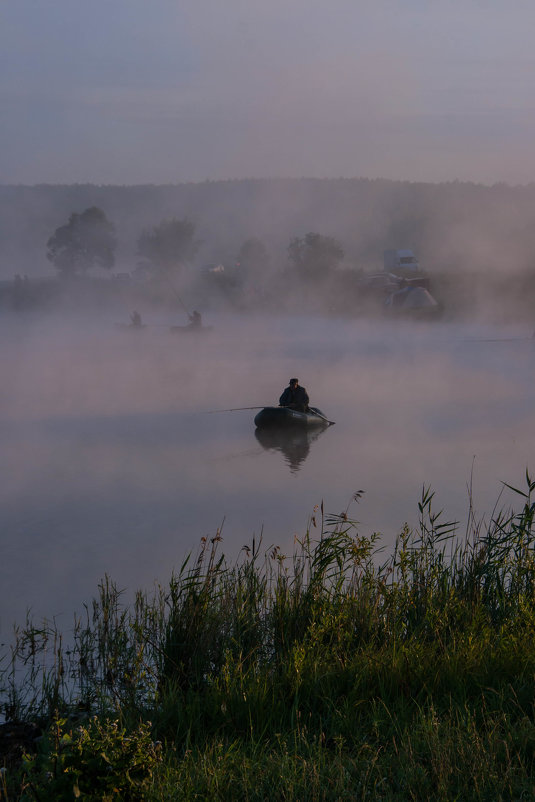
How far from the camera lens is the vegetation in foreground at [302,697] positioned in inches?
177

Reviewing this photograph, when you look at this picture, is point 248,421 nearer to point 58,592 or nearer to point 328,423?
point 328,423

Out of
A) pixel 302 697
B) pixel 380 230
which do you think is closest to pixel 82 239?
pixel 380 230

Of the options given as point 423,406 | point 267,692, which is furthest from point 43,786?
point 423,406

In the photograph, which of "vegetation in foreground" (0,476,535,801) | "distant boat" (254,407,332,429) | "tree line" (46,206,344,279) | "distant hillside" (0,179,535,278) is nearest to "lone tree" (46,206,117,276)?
"tree line" (46,206,344,279)

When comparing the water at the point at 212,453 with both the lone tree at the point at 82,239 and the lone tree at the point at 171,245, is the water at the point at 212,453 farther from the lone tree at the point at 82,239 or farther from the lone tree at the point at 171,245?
the lone tree at the point at 171,245

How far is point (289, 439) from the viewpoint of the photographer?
2252cm

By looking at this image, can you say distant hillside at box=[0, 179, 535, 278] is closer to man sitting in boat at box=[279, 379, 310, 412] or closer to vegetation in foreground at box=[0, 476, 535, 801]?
man sitting in boat at box=[279, 379, 310, 412]


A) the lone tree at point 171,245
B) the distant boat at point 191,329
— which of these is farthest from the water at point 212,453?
the lone tree at point 171,245

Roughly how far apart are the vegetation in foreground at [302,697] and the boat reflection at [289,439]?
42.0 ft

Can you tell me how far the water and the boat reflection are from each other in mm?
112

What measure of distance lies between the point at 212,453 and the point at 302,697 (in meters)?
15.9

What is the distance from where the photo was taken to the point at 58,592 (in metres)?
11.2

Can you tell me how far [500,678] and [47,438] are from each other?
19805 mm

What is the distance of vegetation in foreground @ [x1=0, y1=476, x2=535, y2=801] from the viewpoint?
4.50 meters
